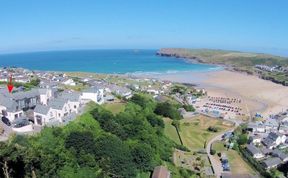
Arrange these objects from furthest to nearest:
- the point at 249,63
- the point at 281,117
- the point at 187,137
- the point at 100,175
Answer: the point at 249,63 < the point at 281,117 < the point at 187,137 < the point at 100,175

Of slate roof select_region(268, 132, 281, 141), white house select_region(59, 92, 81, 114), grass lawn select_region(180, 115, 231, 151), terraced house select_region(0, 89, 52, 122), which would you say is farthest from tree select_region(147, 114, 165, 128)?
slate roof select_region(268, 132, 281, 141)

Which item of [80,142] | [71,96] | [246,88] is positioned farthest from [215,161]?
[246,88]

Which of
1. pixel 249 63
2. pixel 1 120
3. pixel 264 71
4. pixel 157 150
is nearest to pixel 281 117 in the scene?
pixel 157 150

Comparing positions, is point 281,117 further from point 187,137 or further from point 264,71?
point 264,71

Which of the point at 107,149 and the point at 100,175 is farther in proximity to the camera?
the point at 107,149

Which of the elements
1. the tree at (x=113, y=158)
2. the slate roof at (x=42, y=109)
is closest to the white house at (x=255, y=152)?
the tree at (x=113, y=158)

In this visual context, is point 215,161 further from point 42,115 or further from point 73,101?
point 42,115
